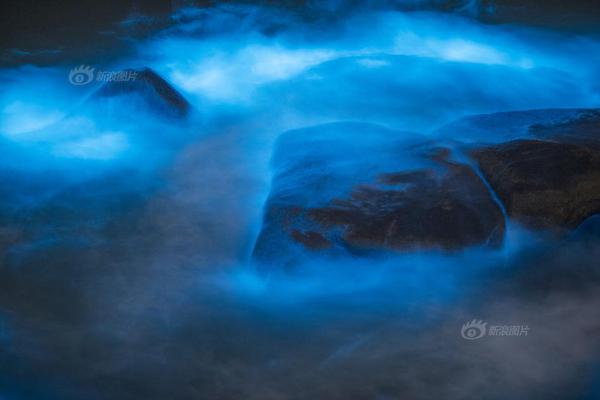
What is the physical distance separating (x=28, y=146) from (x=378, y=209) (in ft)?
15.1

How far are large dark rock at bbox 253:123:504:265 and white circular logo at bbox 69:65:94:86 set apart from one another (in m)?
4.17

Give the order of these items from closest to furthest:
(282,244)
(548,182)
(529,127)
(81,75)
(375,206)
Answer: (282,244) → (375,206) → (548,182) → (529,127) → (81,75)

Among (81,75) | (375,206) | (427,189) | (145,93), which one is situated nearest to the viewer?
(375,206)

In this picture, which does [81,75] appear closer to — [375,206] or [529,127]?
[375,206]

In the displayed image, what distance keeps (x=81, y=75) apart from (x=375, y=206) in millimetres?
5649

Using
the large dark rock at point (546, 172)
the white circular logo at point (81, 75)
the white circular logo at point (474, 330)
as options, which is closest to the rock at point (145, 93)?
the white circular logo at point (81, 75)

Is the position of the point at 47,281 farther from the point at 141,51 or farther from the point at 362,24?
the point at 362,24

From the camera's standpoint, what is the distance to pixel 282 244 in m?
4.99

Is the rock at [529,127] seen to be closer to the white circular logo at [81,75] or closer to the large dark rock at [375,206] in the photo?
the large dark rock at [375,206]

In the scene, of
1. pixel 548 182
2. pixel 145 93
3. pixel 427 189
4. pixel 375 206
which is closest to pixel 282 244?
pixel 375 206

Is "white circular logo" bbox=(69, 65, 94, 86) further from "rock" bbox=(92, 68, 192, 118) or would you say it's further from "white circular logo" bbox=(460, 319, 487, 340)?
"white circular logo" bbox=(460, 319, 487, 340)

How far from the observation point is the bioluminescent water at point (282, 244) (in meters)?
4.17

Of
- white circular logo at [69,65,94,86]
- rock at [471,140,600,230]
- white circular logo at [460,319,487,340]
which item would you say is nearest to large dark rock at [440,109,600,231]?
rock at [471,140,600,230]

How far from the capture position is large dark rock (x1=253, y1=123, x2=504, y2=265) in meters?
5.02
